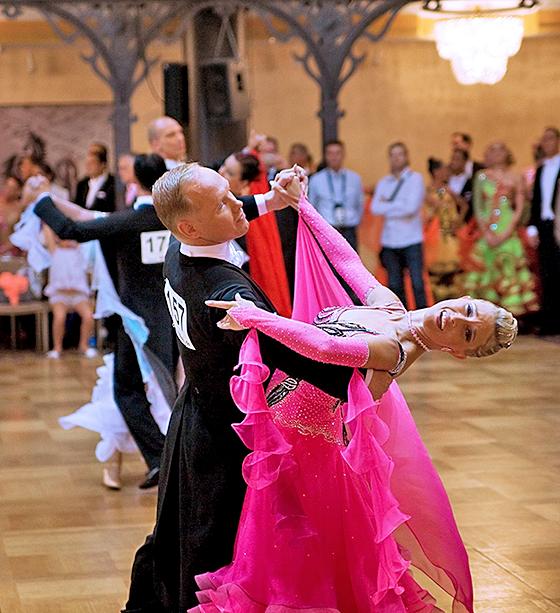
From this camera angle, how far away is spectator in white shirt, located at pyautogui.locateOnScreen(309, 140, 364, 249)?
9.80 m

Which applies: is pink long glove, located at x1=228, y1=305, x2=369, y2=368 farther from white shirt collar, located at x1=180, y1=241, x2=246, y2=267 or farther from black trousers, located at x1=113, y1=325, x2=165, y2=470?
black trousers, located at x1=113, y1=325, x2=165, y2=470

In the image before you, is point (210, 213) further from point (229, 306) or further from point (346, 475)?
point (346, 475)

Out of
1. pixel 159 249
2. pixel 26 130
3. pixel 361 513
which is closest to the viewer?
pixel 361 513

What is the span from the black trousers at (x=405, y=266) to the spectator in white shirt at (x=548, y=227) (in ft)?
3.01

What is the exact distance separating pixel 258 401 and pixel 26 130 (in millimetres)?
11780

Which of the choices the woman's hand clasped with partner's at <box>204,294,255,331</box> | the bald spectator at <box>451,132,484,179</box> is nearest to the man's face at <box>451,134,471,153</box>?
the bald spectator at <box>451,132,484,179</box>

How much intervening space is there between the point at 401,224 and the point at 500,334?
722cm

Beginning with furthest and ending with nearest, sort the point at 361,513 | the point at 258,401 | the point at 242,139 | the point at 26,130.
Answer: the point at 26,130 < the point at 242,139 < the point at 361,513 < the point at 258,401

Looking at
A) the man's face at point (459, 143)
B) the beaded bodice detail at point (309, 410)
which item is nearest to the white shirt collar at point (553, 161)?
the man's face at point (459, 143)

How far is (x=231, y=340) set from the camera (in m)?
2.58

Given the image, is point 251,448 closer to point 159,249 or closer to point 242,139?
point 159,249

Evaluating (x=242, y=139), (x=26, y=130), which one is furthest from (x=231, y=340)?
(x=26, y=130)

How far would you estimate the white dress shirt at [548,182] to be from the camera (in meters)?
9.41

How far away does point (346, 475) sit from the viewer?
2.76 meters
